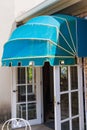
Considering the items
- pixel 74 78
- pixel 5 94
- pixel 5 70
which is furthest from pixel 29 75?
pixel 74 78

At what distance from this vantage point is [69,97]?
861 centimetres

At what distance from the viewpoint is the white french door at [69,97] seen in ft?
26.8

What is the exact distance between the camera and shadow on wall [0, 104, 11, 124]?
11.2 meters

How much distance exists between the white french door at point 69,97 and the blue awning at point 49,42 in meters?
0.91

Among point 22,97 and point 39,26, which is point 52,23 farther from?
point 22,97

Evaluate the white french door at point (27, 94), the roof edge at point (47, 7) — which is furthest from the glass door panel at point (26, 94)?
the roof edge at point (47, 7)

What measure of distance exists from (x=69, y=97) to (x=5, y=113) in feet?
12.4

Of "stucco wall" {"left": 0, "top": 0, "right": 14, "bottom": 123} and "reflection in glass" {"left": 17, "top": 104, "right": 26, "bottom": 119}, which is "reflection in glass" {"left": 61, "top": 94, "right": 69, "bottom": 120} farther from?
"stucco wall" {"left": 0, "top": 0, "right": 14, "bottom": 123}

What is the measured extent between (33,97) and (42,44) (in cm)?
450

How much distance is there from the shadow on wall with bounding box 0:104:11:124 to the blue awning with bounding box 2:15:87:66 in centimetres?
362

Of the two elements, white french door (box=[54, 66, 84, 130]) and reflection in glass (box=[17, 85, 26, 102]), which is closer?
white french door (box=[54, 66, 84, 130])

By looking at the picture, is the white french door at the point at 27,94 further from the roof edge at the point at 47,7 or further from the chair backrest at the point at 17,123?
the roof edge at the point at 47,7

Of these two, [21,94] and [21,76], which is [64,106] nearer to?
[21,94]

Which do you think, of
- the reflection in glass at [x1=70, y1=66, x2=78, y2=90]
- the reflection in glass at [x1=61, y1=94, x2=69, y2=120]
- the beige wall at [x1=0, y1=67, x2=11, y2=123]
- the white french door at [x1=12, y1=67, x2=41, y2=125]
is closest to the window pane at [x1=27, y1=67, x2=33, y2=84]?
the white french door at [x1=12, y1=67, x2=41, y2=125]
